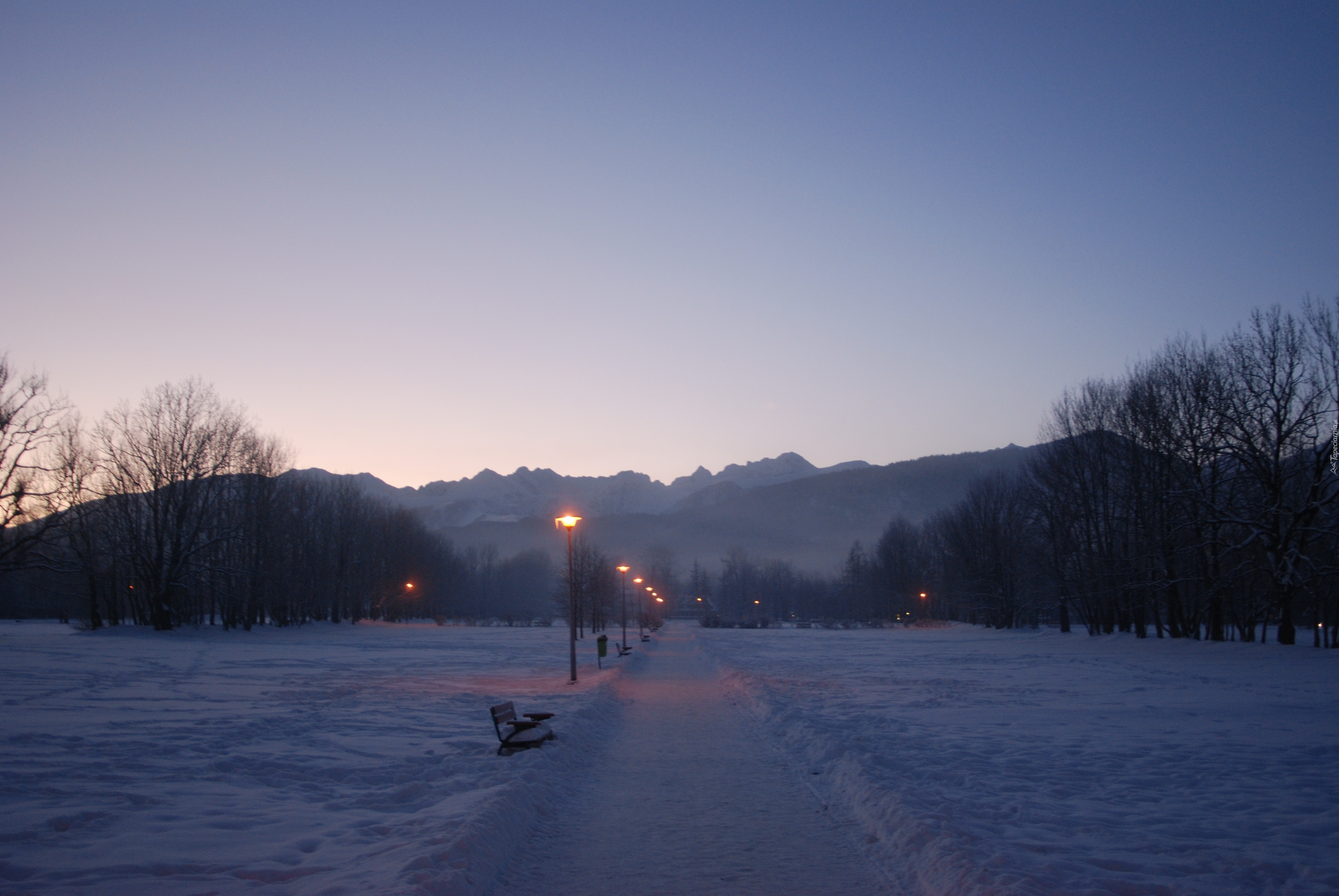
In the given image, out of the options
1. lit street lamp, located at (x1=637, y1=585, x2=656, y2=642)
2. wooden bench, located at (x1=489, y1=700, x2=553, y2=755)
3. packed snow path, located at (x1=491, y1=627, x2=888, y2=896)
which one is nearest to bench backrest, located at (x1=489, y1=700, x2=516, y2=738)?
wooden bench, located at (x1=489, y1=700, x2=553, y2=755)

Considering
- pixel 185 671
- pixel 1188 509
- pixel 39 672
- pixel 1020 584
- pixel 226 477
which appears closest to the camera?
pixel 39 672

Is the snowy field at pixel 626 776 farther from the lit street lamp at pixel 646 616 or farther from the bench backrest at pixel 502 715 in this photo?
the lit street lamp at pixel 646 616

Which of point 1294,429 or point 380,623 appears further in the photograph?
point 380,623

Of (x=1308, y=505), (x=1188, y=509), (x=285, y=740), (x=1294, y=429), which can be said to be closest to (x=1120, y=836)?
(x=285, y=740)

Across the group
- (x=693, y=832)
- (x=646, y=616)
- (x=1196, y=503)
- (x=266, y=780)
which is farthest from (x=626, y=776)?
(x=646, y=616)

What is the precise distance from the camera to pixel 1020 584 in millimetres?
60469

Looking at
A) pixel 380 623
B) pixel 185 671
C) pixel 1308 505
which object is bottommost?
pixel 380 623

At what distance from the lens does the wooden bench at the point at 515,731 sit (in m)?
11.0

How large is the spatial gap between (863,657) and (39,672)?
2928cm

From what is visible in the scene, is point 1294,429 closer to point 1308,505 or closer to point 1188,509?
point 1308,505

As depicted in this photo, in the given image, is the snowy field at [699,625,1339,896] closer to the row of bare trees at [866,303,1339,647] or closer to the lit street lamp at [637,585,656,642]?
the row of bare trees at [866,303,1339,647]

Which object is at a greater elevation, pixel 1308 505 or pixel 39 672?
pixel 1308 505

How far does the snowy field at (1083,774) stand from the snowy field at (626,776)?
48 millimetres

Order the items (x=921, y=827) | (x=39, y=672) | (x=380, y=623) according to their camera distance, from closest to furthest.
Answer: (x=921, y=827), (x=39, y=672), (x=380, y=623)
